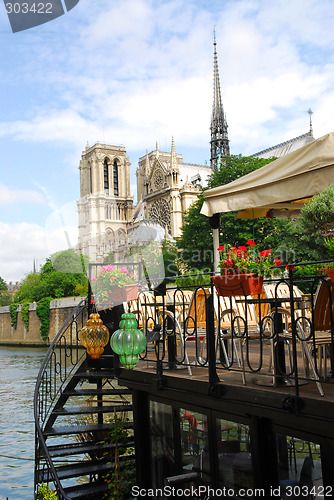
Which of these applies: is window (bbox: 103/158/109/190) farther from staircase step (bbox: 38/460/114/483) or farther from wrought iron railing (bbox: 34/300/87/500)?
staircase step (bbox: 38/460/114/483)

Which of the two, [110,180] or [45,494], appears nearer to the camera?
[45,494]

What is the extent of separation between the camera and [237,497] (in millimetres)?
4953

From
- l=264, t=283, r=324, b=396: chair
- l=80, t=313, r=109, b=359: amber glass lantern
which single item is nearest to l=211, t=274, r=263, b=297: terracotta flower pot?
l=264, t=283, r=324, b=396: chair

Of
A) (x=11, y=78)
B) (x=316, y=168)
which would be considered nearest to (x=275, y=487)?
(x=316, y=168)

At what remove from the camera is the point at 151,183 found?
302ft

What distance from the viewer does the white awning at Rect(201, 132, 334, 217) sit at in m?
4.93

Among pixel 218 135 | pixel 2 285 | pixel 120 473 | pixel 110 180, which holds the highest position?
pixel 110 180

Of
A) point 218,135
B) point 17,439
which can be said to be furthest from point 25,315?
point 17,439

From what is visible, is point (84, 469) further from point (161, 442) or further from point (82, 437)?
point (161, 442)

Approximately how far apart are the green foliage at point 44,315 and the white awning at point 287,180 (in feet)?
166

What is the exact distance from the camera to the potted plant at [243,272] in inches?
199

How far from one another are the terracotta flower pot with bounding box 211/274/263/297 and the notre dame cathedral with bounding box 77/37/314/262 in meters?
50.3

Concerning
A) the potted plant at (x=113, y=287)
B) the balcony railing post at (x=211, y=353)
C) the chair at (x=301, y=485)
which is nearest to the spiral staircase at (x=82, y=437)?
the potted plant at (x=113, y=287)

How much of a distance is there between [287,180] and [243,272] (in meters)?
1.03
